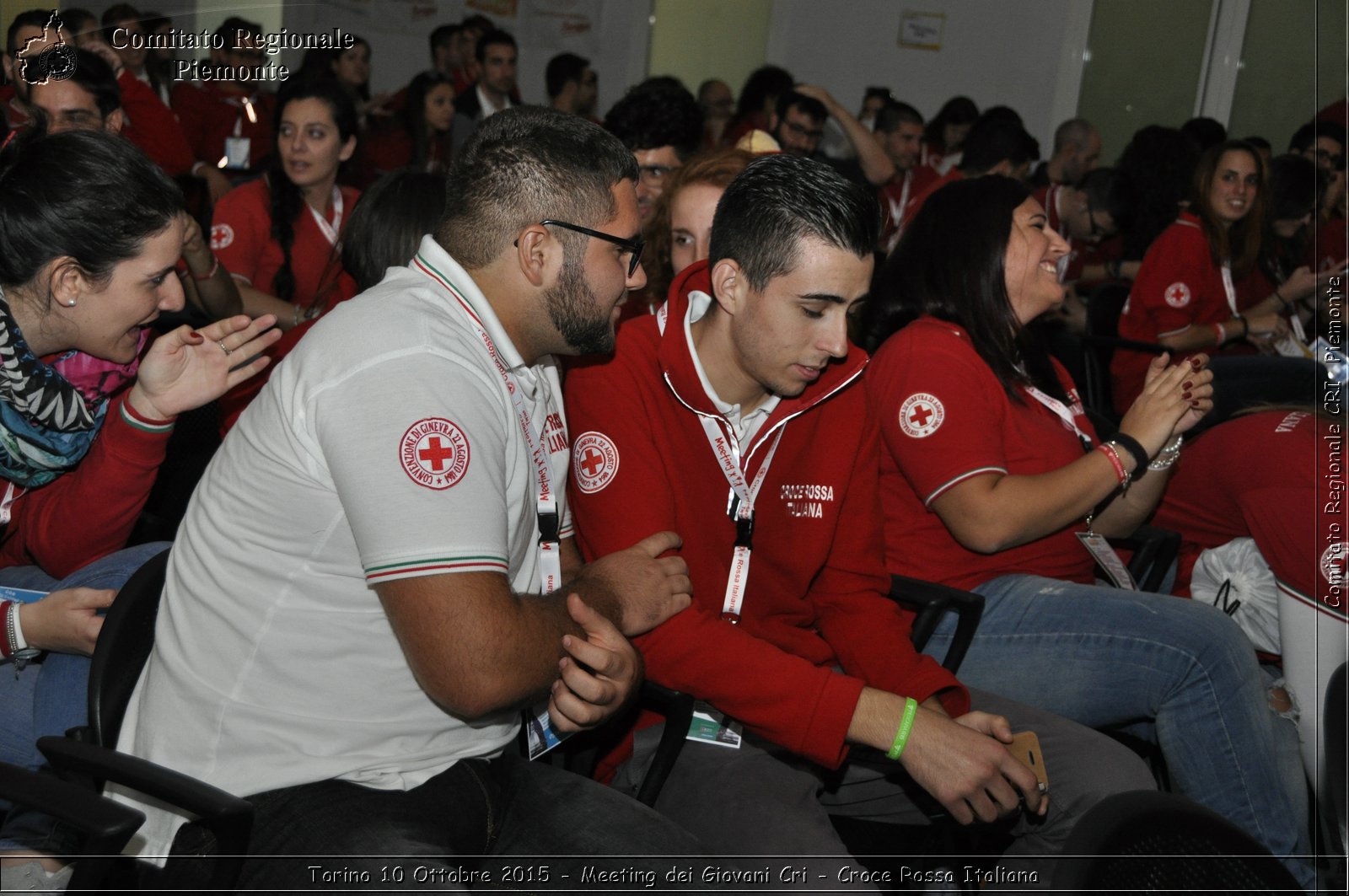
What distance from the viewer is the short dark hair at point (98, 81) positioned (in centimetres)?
331

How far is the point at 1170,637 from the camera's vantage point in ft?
6.71

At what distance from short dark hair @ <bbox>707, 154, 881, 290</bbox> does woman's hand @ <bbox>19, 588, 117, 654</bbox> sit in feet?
3.65

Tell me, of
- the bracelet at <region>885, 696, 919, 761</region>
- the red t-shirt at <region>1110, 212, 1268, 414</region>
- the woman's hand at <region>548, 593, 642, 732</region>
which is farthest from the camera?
the red t-shirt at <region>1110, 212, 1268, 414</region>

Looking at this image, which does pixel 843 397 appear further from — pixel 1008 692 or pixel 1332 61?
pixel 1332 61

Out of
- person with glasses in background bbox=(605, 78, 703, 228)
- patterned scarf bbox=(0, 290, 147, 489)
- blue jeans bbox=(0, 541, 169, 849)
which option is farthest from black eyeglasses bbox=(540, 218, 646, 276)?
person with glasses in background bbox=(605, 78, 703, 228)

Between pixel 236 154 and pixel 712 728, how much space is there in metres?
4.19

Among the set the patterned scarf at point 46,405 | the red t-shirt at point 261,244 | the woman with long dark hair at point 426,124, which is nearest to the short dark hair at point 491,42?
the woman with long dark hair at point 426,124

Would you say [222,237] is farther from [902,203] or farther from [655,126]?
[902,203]

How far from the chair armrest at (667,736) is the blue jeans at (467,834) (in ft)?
0.51

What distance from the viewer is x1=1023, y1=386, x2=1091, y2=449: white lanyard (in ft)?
7.86

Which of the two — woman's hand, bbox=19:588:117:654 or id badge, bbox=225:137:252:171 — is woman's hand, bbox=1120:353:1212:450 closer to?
woman's hand, bbox=19:588:117:654

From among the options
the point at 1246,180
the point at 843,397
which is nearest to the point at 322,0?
the point at 1246,180

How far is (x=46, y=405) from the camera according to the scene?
1.89 meters

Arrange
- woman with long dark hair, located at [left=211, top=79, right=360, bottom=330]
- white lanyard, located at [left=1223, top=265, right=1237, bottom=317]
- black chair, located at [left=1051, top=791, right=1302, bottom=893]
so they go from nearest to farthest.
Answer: black chair, located at [left=1051, top=791, right=1302, bottom=893] → woman with long dark hair, located at [left=211, top=79, right=360, bottom=330] → white lanyard, located at [left=1223, top=265, right=1237, bottom=317]
